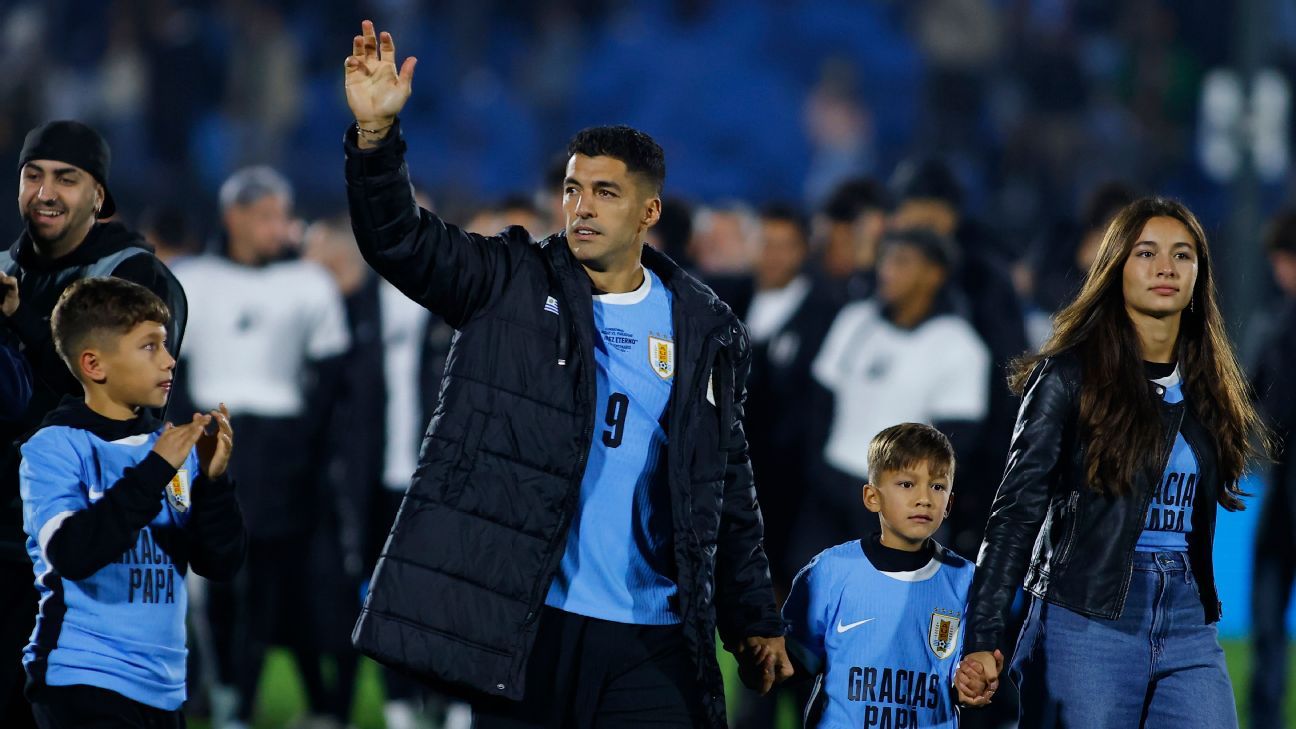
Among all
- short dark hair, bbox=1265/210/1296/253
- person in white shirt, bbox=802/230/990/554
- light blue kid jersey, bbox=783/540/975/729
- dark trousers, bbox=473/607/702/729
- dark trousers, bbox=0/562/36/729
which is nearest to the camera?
dark trousers, bbox=473/607/702/729

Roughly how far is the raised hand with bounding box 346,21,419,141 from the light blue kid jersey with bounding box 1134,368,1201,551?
1.97 metres

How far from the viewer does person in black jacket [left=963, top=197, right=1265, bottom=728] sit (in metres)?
4.38

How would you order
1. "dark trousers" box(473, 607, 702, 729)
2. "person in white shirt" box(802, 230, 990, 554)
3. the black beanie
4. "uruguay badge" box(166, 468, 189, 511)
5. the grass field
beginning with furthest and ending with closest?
1. the grass field
2. "person in white shirt" box(802, 230, 990, 554)
3. the black beanie
4. "uruguay badge" box(166, 468, 189, 511)
5. "dark trousers" box(473, 607, 702, 729)

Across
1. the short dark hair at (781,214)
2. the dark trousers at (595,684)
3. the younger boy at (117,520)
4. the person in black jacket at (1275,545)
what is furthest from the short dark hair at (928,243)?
the younger boy at (117,520)

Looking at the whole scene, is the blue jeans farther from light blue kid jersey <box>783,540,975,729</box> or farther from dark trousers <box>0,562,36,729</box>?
dark trousers <box>0,562,36,729</box>

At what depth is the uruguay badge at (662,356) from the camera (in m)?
4.47

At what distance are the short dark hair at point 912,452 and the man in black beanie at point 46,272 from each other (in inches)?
72.8

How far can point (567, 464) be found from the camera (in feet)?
13.9

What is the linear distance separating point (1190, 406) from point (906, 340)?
127 inches

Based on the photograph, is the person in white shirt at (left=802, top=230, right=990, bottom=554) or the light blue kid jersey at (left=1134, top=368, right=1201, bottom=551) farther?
the person in white shirt at (left=802, top=230, right=990, bottom=554)

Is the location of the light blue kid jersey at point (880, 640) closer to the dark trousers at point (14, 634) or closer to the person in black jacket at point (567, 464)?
the person in black jacket at point (567, 464)

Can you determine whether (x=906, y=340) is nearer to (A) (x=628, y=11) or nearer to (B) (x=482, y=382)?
(B) (x=482, y=382)

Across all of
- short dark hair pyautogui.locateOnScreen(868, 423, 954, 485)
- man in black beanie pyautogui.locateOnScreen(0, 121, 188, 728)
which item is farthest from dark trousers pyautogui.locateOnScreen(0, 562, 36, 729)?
short dark hair pyautogui.locateOnScreen(868, 423, 954, 485)

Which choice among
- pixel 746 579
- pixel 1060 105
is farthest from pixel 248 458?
pixel 1060 105
